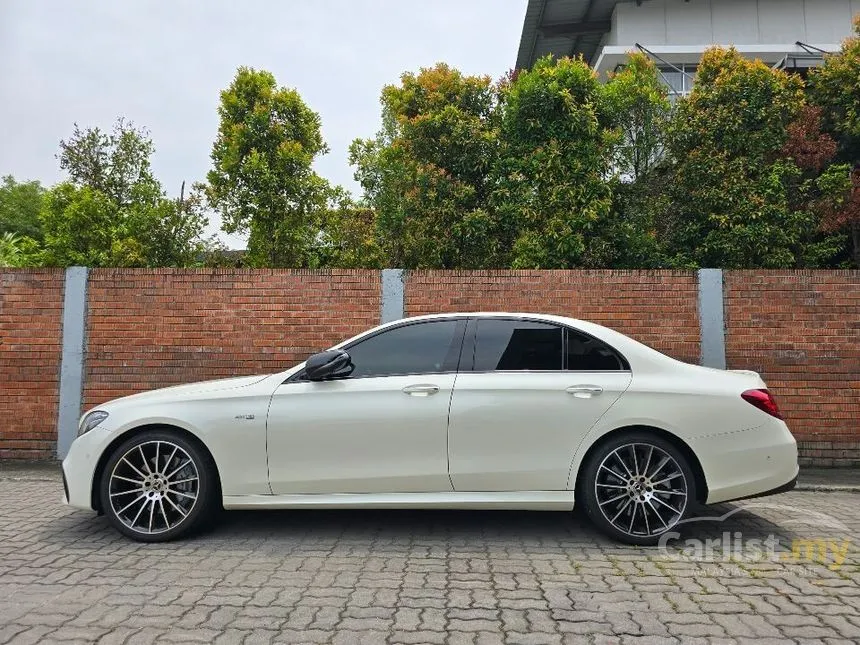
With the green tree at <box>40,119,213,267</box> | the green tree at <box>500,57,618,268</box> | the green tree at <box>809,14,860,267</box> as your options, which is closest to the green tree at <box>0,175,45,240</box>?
the green tree at <box>40,119,213,267</box>

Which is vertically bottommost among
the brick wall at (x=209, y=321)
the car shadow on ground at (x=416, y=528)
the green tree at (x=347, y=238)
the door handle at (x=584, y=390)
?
the car shadow on ground at (x=416, y=528)

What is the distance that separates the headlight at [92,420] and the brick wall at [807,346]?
646 cm

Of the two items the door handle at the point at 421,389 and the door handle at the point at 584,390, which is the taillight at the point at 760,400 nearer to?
the door handle at the point at 584,390

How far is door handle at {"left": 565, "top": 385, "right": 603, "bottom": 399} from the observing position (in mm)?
4293

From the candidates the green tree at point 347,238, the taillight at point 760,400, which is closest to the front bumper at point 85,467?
the taillight at point 760,400

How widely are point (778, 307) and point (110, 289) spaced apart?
26.0 ft

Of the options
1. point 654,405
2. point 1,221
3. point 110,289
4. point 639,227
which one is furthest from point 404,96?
point 1,221

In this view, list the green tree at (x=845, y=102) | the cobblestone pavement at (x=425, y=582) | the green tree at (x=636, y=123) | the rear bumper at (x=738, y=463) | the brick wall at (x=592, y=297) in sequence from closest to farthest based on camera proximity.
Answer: the cobblestone pavement at (x=425, y=582) → the rear bumper at (x=738, y=463) → the brick wall at (x=592, y=297) → the green tree at (x=636, y=123) → the green tree at (x=845, y=102)

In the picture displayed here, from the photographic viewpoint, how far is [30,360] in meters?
7.61

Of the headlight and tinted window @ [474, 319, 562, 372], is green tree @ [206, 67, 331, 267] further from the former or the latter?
tinted window @ [474, 319, 562, 372]

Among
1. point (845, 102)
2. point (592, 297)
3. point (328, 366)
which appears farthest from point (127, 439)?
point (845, 102)

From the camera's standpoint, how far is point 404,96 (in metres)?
9.53

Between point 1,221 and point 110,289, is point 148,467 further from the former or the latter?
point 1,221

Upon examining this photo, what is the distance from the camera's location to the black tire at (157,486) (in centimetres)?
432
